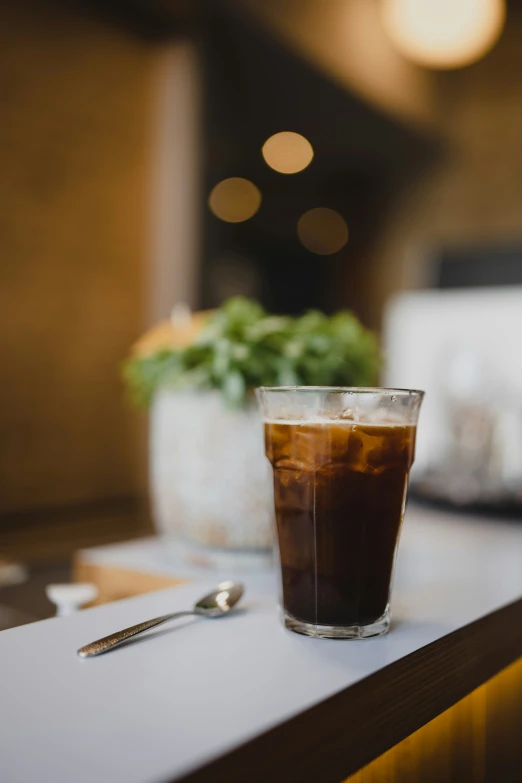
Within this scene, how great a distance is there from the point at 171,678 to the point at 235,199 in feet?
14.2

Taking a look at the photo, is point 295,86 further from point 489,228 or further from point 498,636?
point 498,636

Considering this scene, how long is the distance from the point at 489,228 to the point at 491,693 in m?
4.06

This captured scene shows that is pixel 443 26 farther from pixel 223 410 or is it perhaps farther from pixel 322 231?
pixel 322 231

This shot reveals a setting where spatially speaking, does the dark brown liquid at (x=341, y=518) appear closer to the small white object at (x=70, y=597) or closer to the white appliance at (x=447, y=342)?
the small white object at (x=70, y=597)

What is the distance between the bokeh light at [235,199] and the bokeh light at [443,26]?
172cm

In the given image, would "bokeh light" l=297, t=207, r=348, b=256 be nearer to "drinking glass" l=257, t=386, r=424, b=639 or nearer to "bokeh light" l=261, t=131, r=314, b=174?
"bokeh light" l=261, t=131, r=314, b=174

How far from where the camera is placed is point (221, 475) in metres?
0.96

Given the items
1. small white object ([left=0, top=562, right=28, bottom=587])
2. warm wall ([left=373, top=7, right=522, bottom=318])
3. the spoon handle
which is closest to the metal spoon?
the spoon handle

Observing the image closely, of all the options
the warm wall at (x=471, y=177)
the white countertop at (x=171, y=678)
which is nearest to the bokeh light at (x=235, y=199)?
the warm wall at (x=471, y=177)

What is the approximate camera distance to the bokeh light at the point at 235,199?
14.7 ft

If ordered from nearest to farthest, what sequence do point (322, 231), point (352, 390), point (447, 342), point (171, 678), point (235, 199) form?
point (171, 678) < point (352, 390) < point (447, 342) < point (235, 199) < point (322, 231)

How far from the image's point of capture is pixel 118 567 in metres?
0.97

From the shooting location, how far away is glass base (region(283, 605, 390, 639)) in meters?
0.65

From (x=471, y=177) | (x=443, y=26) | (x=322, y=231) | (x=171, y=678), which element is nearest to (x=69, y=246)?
(x=443, y=26)
